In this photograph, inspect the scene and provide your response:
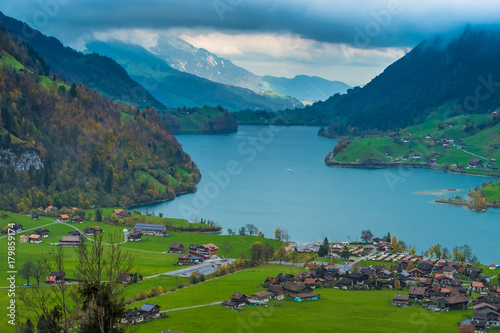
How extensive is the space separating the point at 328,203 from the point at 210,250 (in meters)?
30.0

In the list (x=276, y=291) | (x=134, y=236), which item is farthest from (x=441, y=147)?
(x=276, y=291)

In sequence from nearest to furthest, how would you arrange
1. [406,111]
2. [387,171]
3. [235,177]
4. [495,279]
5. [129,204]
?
[495,279]
[129,204]
[235,177]
[387,171]
[406,111]

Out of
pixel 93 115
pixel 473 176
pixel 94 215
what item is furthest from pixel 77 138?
pixel 473 176

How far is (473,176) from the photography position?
4437 inches

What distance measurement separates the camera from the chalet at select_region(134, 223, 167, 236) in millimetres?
62625

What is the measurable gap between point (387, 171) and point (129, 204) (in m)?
55.7

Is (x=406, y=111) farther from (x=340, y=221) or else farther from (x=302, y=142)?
(x=340, y=221)

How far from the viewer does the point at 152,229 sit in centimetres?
6297

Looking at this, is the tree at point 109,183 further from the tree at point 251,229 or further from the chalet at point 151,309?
the chalet at point 151,309

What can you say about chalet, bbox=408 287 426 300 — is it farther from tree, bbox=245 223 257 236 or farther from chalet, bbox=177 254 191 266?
tree, bbox=245 223 257 236

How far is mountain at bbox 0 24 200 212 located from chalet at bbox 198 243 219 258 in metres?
24.7

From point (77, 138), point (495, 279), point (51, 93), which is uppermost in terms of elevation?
point (51, 93)

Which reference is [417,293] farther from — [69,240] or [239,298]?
[69,240]

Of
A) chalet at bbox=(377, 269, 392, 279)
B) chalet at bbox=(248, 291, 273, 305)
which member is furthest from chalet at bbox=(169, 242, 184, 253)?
chalet at bbox=(377, 269, 392, 279)
